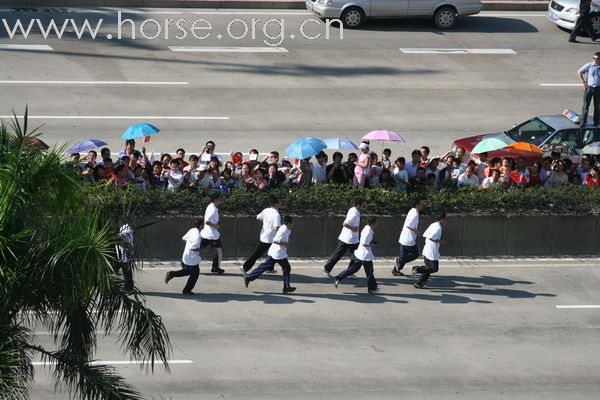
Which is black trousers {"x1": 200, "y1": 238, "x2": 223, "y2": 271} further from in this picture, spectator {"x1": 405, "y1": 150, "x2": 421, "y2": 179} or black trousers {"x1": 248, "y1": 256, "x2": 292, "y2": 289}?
spectator {"x1": 405, "y1": 150, "x2": 421, "y2": 179}

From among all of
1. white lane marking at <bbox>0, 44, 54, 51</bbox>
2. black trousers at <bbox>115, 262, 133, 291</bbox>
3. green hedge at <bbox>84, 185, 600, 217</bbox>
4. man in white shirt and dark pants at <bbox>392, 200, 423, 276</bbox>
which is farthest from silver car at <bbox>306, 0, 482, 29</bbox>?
black trousers at <bbox>115, 262, 133, 291</bbox>

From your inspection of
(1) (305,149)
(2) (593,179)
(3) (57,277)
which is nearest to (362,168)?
(1) (305,149)

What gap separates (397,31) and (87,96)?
9.40 m

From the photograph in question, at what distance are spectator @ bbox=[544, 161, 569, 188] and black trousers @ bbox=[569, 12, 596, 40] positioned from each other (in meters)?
10.8

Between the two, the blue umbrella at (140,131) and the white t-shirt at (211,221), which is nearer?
the white t-shirt at (211,221)

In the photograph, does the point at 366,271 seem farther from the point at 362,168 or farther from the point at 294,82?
the point at 294,82

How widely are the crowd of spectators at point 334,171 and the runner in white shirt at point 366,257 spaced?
94.7 inches

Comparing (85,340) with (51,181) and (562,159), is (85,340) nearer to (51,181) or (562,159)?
(51,181)

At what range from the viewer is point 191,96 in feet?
86.7

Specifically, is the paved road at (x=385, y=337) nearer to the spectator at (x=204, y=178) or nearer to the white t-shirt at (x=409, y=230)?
the white t-shirt at (x=409, y=230)

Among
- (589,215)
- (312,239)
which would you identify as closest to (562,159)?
(589,215)

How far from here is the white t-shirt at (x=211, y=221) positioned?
18328 mm

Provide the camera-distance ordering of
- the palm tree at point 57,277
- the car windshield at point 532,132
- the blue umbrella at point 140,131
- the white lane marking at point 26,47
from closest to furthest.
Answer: the palm tree at point 57,277, the blue umbrella at point 140,131, the car windshield at point 532,132, the white lane marking at point 26,47

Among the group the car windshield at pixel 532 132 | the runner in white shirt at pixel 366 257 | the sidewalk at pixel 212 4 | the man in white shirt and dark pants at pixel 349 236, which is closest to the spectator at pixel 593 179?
the car windshield at pixel 532 132
